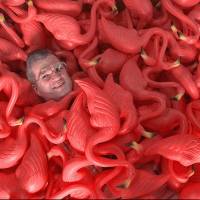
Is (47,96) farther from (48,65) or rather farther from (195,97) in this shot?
(195,97)

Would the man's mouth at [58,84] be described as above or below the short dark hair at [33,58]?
Answer: below

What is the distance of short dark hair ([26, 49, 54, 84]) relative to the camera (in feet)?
3.34

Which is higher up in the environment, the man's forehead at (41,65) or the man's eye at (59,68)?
the man's forehead at (41,65)

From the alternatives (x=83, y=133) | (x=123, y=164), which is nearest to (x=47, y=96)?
(x=83, y=133)

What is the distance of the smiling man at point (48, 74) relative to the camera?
1013mm

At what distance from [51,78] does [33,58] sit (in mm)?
71

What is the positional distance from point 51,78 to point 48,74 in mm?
14

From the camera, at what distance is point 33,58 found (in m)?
1.02

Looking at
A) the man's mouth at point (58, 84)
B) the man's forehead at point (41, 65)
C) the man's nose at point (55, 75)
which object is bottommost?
the man's mouth at point (58, 84)

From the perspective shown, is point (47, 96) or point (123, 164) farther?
point (47, 96)

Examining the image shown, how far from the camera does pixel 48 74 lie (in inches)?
40.1

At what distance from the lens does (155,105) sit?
99cm

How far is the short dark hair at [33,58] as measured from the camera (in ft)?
3.34

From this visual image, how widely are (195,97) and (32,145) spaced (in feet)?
1.45
